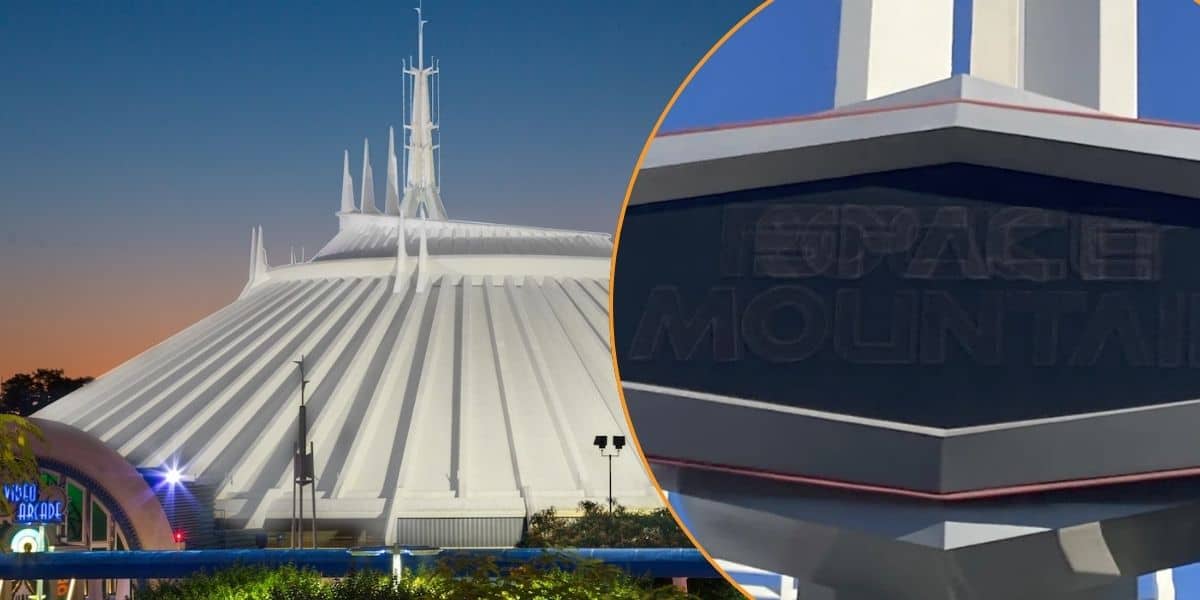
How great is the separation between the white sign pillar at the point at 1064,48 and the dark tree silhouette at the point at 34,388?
63.5 meters

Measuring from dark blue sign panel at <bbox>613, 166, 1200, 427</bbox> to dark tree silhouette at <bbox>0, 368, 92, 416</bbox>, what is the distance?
64507 mm

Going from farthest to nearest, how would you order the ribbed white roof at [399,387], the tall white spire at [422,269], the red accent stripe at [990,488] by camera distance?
the tall white spire at [422,269] → the ribbed white roof at [399,387] → the red accent stripe at [990,488]

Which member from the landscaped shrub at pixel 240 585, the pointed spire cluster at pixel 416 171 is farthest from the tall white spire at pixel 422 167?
the landscaped shrub at pixel 240 585

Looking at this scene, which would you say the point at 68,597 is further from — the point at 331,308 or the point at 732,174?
the point at 732,174

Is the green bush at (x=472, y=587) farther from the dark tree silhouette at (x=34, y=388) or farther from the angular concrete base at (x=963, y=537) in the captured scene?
the dark tree silhouette at (x=34, y=388)

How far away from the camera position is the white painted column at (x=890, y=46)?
326 inches

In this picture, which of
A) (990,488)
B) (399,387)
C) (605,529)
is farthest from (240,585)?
(399,387)

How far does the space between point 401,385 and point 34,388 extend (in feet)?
117

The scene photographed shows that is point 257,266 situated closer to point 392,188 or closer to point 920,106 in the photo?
point 392,188

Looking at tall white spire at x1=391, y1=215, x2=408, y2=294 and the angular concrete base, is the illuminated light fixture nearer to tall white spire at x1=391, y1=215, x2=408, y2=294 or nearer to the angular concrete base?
tall white spire at x1=391, y1=215, x2=408, y2=294

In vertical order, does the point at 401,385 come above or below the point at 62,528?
above

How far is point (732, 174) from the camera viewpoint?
657 cm

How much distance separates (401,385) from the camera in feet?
129

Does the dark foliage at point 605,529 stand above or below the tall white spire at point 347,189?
below
